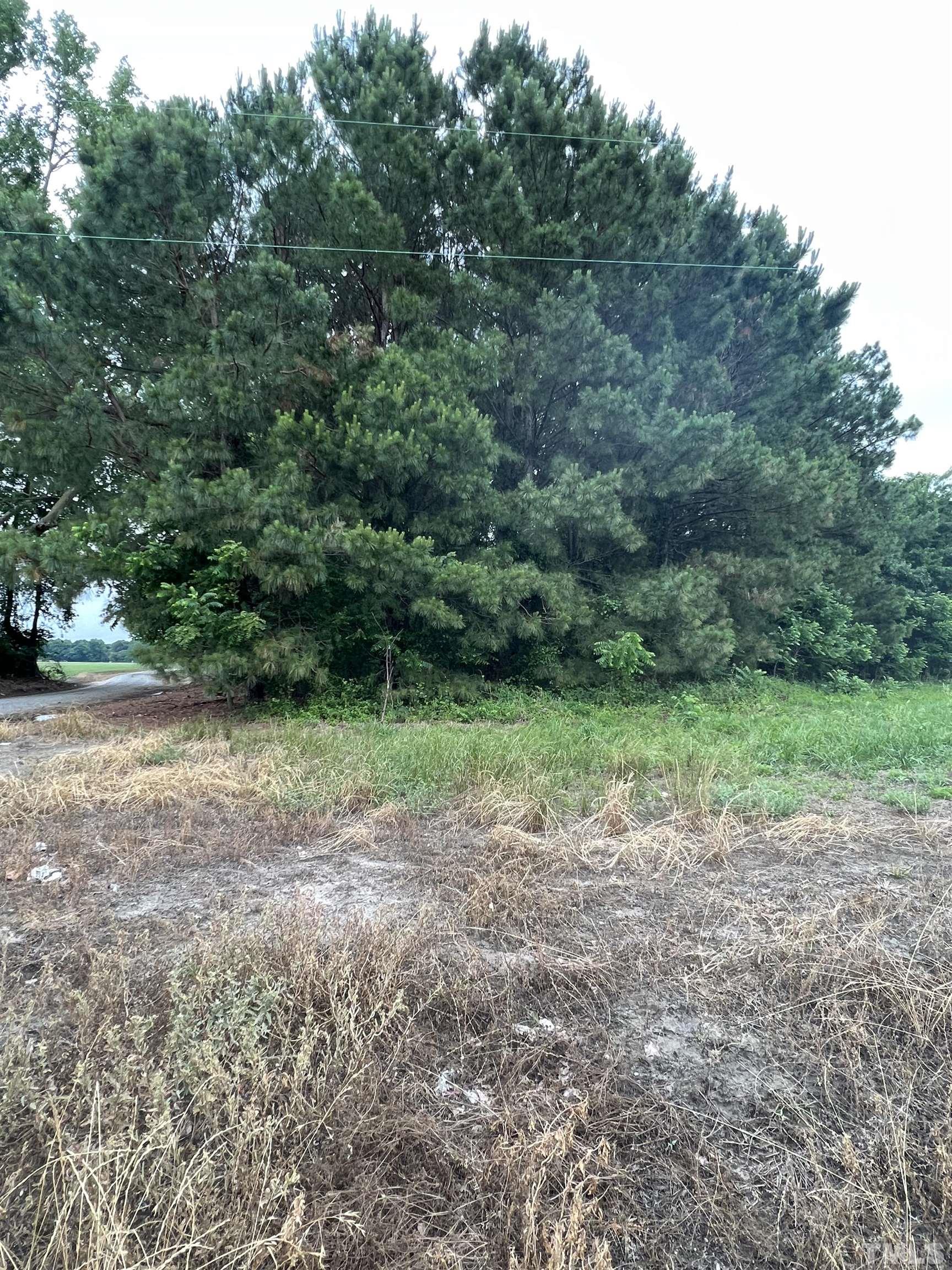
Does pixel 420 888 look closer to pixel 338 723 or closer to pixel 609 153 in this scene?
pixel 338 723

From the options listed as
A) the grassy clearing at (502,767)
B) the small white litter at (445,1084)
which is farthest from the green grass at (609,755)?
the small white litter at (445,1084)

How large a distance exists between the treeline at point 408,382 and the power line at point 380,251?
46 millimetres

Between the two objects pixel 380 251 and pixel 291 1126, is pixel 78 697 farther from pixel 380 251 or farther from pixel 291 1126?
pixel 291 1126

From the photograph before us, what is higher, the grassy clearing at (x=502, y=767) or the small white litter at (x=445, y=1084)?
the grassy clearing at (x=502, y=767)

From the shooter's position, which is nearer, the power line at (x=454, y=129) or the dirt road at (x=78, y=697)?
the power line at (x=454, y=129)

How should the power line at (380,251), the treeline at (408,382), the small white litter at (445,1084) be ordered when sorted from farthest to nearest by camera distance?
1. the treeline at (408,382)
2. the power line at (380,251)
3. the small white litter at (445,1084)

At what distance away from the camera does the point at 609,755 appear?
188 inches

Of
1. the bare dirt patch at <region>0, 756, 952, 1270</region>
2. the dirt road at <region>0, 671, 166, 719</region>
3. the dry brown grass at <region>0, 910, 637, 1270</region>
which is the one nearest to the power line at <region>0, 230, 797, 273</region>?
the dirt road at <region>0, 671, 166, 719</region>

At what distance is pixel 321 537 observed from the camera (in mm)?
6867

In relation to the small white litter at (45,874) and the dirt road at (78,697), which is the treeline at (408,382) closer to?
the dirt road at (78,697)

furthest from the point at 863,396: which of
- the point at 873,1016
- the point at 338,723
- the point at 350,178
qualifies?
the point at 873,1016

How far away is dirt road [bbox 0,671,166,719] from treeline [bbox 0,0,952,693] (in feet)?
6.99

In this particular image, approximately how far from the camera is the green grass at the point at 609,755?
394 cm

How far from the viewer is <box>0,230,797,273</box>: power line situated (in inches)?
258
